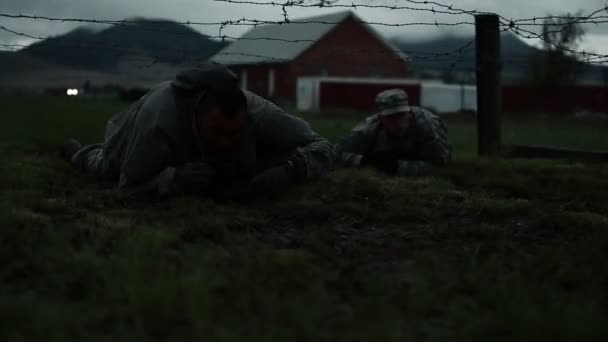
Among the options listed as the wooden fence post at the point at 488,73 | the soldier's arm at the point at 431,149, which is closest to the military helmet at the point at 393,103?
the soldier's arm at the point at 431,149

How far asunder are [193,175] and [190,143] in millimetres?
342

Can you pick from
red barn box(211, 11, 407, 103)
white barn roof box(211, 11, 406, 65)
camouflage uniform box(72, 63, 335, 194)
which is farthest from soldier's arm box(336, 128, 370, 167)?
red barn box(211, 11, 407, 103)

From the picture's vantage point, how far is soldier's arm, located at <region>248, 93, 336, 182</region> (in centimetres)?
517

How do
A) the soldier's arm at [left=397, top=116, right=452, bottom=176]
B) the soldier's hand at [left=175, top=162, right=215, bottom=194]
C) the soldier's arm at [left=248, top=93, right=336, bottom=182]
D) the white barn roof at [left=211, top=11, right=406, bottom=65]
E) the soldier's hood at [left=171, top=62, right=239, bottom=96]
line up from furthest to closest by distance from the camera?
the white barn roof at [left=211, top=11, right=406, bottom=65] < the soldier's arm at [left=397, top=116, right=452, bottom=176] < the soldier's arm at [left=248, top=93, right=336, bottom=182] < the soldier's hand at [left=175, top=162, right=215, bottom=194] < the soldier's hood at [left=171, top=62, right=239, bottom=96]

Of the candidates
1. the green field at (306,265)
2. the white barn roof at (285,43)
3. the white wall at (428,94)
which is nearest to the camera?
the green field at (306,265)

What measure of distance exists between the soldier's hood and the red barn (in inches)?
Result: 1371

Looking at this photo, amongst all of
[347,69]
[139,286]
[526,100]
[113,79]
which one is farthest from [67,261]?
[113,79]

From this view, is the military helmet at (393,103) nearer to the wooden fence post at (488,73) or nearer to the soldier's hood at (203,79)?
the wooden fence post at (488,73)

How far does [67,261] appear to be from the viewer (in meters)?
2.97

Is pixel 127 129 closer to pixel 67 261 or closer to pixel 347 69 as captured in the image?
pixel 67 261

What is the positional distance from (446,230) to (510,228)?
409 mm

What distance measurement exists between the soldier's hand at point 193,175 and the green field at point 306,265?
3.9 inches

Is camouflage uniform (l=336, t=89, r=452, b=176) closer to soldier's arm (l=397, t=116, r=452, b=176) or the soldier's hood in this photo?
soldier's arm (l=397, t=116, r=452, b=176)

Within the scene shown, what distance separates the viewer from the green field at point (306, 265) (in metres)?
2.37
